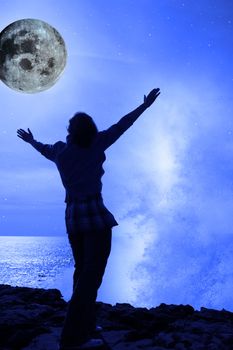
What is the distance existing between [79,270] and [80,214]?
62 centimetres

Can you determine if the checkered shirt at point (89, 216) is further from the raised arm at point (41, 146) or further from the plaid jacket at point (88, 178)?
the raised arm at point (41, 146)

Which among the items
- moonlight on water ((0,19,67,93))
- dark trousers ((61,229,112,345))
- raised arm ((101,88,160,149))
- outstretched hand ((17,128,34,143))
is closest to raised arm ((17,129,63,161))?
outstretched hand ((17,128,34,143))

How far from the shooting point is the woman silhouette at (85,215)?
159 inches

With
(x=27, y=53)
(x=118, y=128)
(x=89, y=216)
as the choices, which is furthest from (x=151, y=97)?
(x=27, y=53)

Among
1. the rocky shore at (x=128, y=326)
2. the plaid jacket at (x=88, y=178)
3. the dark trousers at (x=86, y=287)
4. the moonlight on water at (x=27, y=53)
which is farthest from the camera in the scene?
the moonlight on water at (x=27, y=53)

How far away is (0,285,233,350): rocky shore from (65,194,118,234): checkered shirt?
1275mm

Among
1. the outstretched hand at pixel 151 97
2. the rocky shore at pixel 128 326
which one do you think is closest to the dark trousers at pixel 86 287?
the rocky shore at pixel 128 326

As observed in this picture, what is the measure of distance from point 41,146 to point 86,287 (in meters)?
1.85

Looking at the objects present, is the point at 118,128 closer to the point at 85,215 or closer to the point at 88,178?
the point at 88,178

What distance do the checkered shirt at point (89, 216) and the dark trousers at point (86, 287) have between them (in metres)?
0.07

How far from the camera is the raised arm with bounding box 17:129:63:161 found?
15.3 feet

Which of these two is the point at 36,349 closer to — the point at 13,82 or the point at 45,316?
the point at 45,316

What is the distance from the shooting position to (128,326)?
18.1 feet

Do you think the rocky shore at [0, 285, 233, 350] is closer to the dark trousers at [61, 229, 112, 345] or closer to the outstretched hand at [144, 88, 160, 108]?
the dark trousers at [61, 229, 112, 345]
